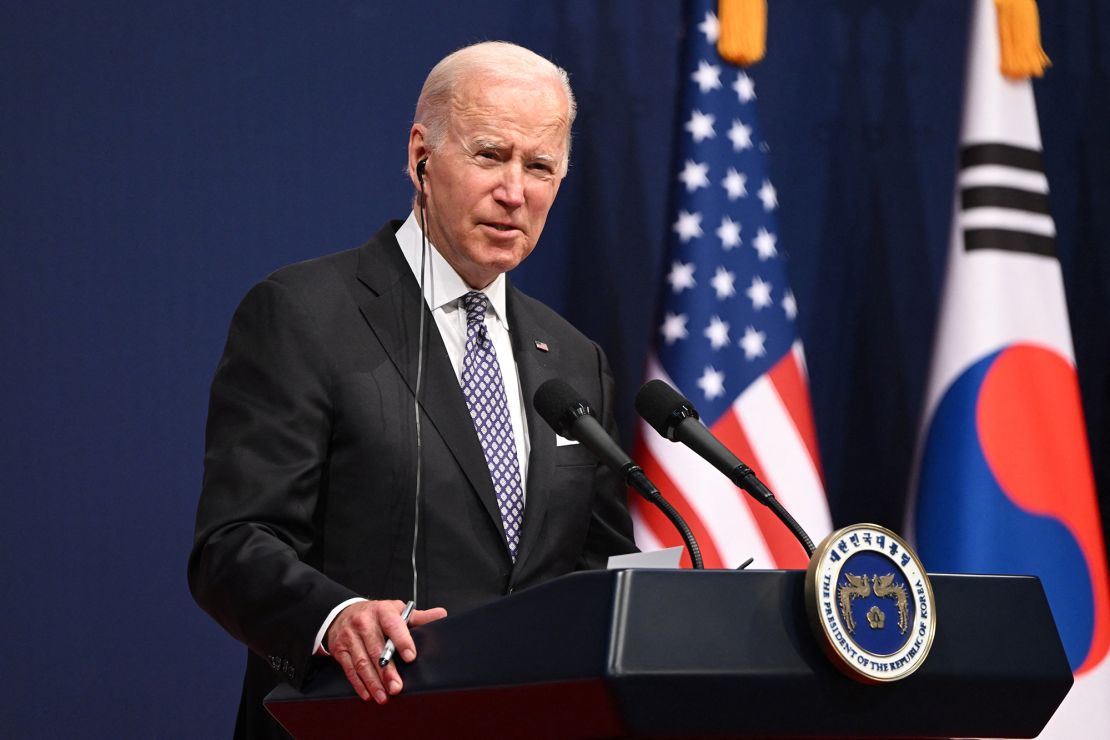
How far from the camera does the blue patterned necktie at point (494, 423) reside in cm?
182

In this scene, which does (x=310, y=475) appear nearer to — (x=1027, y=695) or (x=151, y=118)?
(x=1027, y=695)

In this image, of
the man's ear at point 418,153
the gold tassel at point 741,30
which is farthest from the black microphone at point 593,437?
the gold tassel at point 741,30

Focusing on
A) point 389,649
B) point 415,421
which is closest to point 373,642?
point 389,649

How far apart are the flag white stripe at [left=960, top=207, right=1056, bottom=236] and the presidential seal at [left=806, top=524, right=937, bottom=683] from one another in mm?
2204

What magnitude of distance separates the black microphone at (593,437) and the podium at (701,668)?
0.21m

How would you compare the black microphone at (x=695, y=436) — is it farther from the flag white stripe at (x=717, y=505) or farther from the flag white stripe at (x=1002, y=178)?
the flag white stripe at (x=1002, y=178)

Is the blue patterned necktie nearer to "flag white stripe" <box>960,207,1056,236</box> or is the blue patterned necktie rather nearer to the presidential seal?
the presidential seal

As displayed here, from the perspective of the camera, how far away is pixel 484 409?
187 centimetres

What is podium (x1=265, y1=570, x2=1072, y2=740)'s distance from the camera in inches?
41.6

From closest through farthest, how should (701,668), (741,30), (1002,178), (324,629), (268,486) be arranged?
(701,668), (324,629), (268,486), (741,30), (1002,178)

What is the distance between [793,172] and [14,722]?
223 cm

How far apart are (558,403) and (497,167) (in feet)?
1.76

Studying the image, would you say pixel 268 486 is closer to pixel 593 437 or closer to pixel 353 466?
pixel 353 466

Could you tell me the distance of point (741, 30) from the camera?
3117 millimetres
